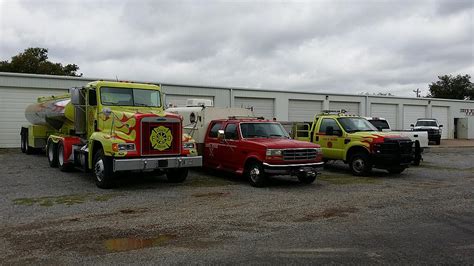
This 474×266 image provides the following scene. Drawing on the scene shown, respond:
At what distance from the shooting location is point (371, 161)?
1473cm

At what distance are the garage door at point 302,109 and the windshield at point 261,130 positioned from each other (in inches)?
819

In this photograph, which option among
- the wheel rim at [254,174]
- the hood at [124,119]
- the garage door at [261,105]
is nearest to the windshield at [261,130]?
the wheel rim at [254,174]

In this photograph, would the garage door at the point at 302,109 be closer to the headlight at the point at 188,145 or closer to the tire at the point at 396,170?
the tire at the point at 396,170

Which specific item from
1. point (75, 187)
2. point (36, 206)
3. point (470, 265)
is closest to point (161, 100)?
point (75, 187)

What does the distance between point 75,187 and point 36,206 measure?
2495 millimetres

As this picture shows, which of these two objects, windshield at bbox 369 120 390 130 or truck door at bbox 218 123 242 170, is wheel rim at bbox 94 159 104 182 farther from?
windshield at bbox 369 120 390 130

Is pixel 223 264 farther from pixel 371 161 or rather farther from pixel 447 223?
pixel 371 161

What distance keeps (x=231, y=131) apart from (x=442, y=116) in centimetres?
3929

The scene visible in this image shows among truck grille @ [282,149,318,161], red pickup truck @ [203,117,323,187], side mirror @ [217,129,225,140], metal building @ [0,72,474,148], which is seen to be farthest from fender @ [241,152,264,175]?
metal building @ [0,72,474,148]

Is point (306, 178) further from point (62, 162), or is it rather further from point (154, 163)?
point (62, 162)

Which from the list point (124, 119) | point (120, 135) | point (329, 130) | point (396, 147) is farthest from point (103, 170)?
point (396, 147)

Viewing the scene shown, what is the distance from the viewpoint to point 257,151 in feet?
40.2

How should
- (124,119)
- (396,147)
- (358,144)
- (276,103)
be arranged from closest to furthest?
1. (124,119)
2. (396,147)
3. (358,144)
4. (276,103)

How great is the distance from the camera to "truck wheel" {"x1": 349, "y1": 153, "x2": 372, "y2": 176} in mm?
14828
